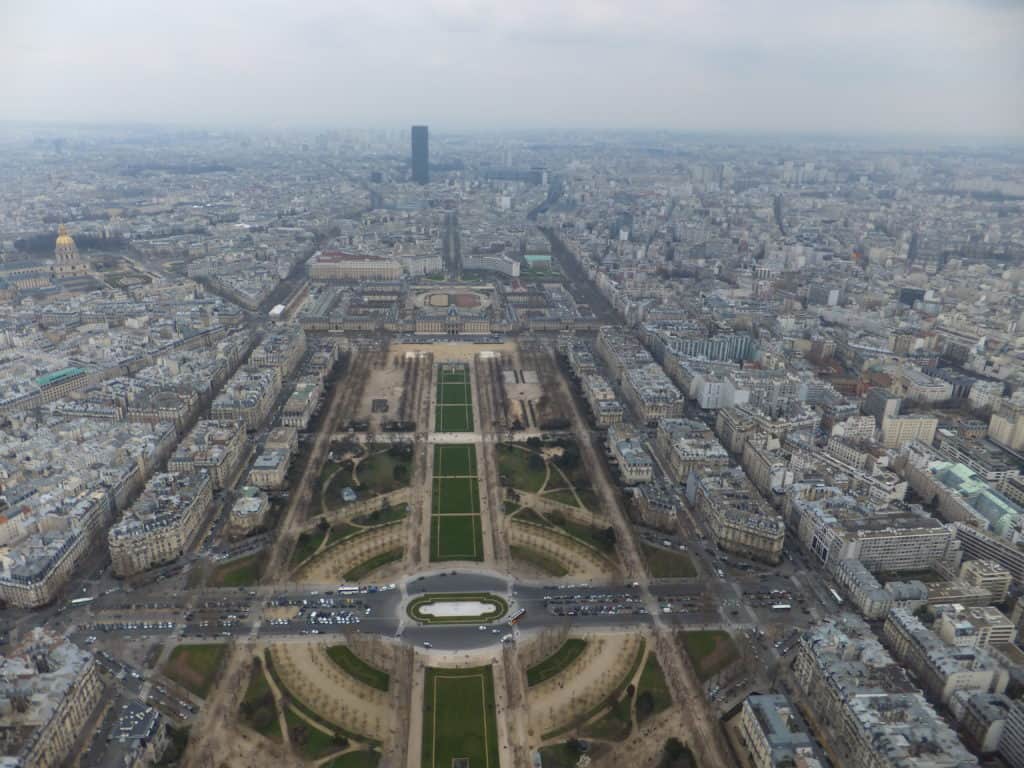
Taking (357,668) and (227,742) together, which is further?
(357,668)

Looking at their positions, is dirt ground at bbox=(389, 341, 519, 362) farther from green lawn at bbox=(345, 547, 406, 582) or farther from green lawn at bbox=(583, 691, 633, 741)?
green lawn at bbox=(583, 691, 633, 741)

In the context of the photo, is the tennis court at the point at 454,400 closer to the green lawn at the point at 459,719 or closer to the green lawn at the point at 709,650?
the green lawn at the point at 459,719

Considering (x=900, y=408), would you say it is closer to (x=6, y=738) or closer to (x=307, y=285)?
(x=6, y=738)

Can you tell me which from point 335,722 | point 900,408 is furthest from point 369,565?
point 900,408

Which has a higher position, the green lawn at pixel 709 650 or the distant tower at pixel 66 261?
the distant tower at pixel 66 261

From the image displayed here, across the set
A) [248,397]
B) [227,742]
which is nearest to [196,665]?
[227,742]

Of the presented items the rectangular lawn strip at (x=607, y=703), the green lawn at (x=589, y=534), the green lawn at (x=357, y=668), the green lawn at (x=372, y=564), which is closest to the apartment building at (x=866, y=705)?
the rectangular lawn strip at (x=607, y=703)

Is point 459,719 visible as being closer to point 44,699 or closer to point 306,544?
point 306,544
